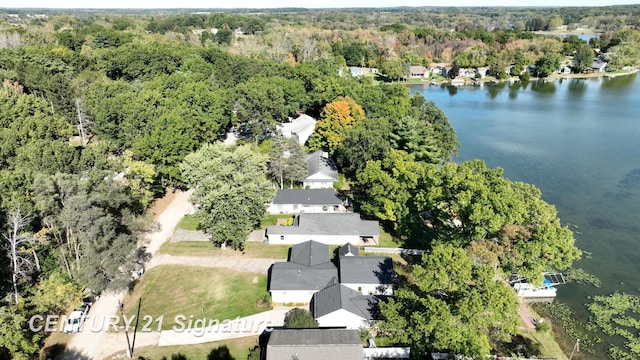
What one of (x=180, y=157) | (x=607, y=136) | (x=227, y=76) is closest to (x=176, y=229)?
(x=180, y=157)

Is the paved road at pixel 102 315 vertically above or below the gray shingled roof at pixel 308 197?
below

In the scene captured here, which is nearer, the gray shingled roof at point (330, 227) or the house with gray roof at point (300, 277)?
the house with gray roof at point (300, 277)

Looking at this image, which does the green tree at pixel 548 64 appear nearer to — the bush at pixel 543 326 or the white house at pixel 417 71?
the white house at pixel 417 71

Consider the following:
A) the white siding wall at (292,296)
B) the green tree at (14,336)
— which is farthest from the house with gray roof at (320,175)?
the green tree at (14,336)

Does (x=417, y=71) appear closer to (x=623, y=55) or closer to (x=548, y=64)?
(x=548, y=64)

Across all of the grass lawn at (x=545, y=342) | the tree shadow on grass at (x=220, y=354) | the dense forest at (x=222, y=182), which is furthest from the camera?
the grass lawn at (x=545, y=342)

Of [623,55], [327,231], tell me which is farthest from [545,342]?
[623,55]
